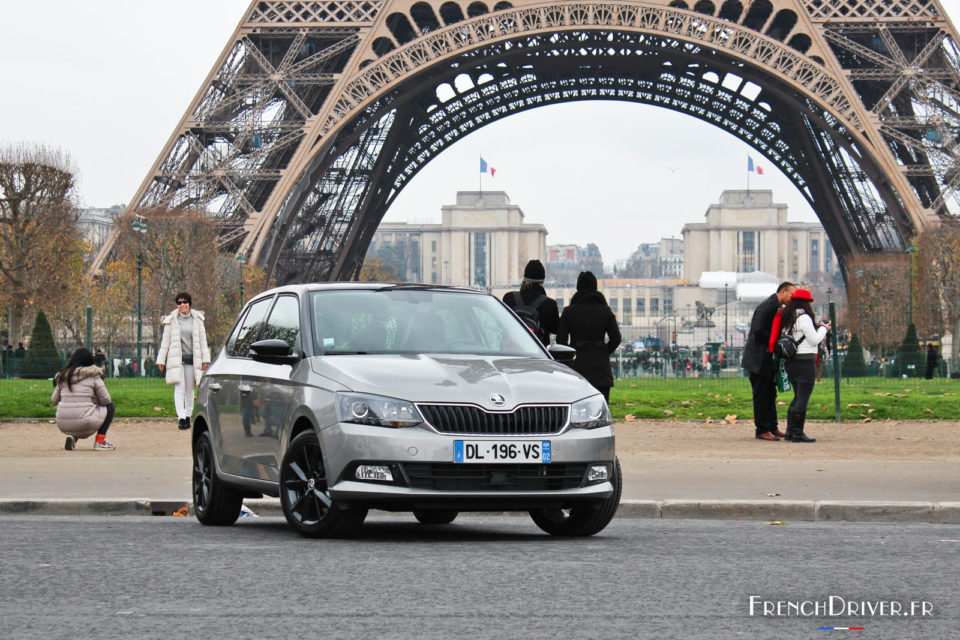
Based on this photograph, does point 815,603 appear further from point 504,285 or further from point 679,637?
point 504,285

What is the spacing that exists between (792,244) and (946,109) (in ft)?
412

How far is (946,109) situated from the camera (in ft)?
134

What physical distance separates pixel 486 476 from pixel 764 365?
29.2 feet

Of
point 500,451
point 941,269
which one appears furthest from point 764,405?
point 941,269

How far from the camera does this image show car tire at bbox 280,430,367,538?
7.29 m

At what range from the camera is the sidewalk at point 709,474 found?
30.6 feet

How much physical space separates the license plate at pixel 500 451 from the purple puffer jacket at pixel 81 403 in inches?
323

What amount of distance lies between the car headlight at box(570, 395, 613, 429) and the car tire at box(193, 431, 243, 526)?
2402mm

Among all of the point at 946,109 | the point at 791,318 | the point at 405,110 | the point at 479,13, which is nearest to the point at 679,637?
the point at 791,318

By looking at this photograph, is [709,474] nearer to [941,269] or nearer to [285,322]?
[285,322]

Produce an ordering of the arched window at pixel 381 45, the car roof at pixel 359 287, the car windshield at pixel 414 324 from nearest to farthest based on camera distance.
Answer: the car windshield at pixel 414 324, the car roof at pixel 359 287, the arched window at pixel 381 45

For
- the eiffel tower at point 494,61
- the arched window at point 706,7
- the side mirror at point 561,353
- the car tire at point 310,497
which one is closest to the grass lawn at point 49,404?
the side mirror at point 561,353

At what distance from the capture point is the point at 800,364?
15102mm

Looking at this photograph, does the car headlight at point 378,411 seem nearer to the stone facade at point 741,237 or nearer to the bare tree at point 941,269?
the bare tree at point 941,269
